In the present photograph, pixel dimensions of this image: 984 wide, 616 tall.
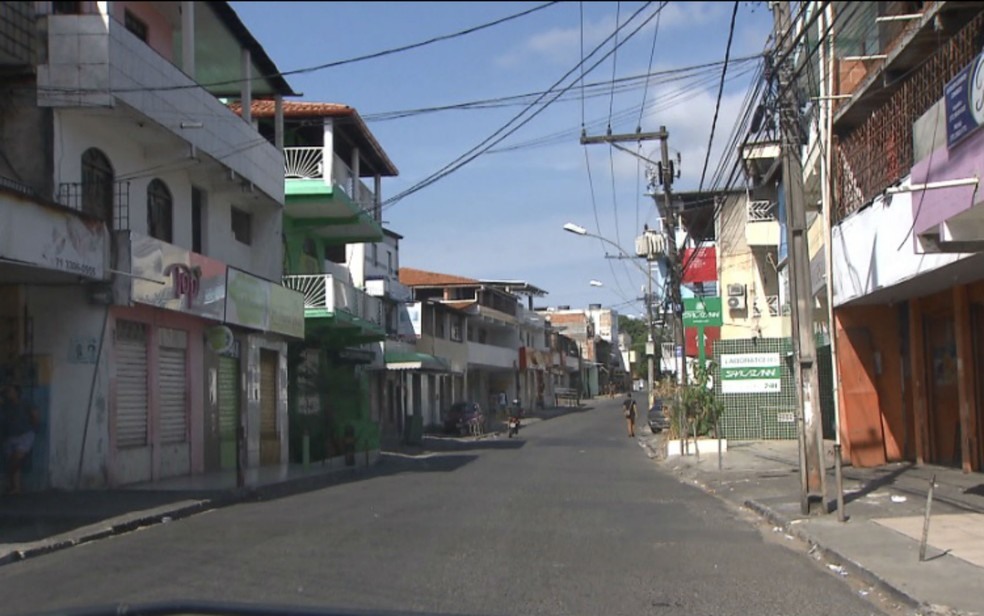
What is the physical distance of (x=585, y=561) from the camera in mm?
10461

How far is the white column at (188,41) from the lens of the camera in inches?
398

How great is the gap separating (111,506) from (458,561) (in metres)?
7.02

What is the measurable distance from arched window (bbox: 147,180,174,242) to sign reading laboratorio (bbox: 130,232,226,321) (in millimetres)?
827

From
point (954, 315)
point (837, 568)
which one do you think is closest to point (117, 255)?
point (837, 568)

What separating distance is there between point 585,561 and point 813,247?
15335 mm

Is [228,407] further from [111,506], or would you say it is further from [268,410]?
[111,506]

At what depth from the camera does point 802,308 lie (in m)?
13.8

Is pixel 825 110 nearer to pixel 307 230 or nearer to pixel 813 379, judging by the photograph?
pixel 813 379

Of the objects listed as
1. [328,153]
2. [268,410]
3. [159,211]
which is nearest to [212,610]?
[159,211]

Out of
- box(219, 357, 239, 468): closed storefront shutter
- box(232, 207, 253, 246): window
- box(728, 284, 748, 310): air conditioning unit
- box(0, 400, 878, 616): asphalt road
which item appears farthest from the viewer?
box(728, 284, 748, 310): air conditioning unit

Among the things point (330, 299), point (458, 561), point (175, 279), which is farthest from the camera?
point (330, 299)

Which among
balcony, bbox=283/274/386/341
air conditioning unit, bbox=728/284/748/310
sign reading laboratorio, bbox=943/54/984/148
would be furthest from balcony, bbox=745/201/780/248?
sign reading laboratorio, bbox=943/54/984/148

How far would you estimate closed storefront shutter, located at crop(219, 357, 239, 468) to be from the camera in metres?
23.9

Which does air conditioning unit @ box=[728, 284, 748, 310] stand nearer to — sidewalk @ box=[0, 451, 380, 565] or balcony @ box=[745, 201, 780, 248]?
balcony @ box=[745, 201, 780, 248]
